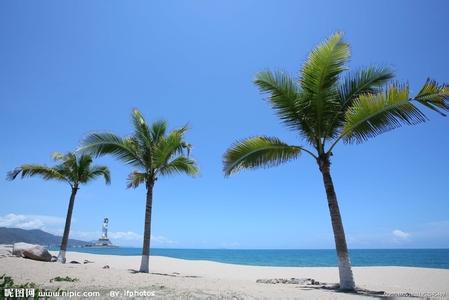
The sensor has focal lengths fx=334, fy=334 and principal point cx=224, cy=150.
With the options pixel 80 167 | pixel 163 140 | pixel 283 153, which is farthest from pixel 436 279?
pixel 80 167

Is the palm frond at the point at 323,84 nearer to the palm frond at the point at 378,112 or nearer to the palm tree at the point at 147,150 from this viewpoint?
the palm frond at the point at 378,112

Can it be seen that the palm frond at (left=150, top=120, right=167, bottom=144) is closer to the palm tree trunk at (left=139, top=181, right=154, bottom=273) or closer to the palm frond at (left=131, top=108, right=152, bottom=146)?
the palm frond at (left=131, top=108, right=152, bottom=146)

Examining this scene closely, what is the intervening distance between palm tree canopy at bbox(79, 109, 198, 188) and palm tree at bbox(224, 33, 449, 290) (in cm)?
474

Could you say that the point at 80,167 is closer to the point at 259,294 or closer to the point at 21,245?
the point at 21,245

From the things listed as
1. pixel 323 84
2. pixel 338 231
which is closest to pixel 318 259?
pixel 338 231

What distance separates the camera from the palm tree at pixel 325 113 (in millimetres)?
8789

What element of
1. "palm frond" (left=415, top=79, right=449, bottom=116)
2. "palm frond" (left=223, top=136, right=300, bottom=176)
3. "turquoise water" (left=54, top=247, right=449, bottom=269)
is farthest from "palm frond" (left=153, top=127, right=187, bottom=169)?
"turquoise water" (left=54, top=247, right=449, bottom=269)

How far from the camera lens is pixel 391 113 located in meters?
8.48

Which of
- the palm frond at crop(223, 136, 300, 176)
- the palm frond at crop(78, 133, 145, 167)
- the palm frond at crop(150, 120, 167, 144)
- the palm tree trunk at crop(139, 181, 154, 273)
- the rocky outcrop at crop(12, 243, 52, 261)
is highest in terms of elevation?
the palm frond at crop(150, 120, 167, 144)

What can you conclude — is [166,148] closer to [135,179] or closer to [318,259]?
[135,179]

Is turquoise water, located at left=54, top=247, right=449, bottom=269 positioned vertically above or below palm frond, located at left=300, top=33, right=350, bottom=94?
below

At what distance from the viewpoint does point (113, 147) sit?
14.3 meters

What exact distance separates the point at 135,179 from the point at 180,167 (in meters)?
2.39

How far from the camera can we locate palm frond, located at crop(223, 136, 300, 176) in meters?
10.1
